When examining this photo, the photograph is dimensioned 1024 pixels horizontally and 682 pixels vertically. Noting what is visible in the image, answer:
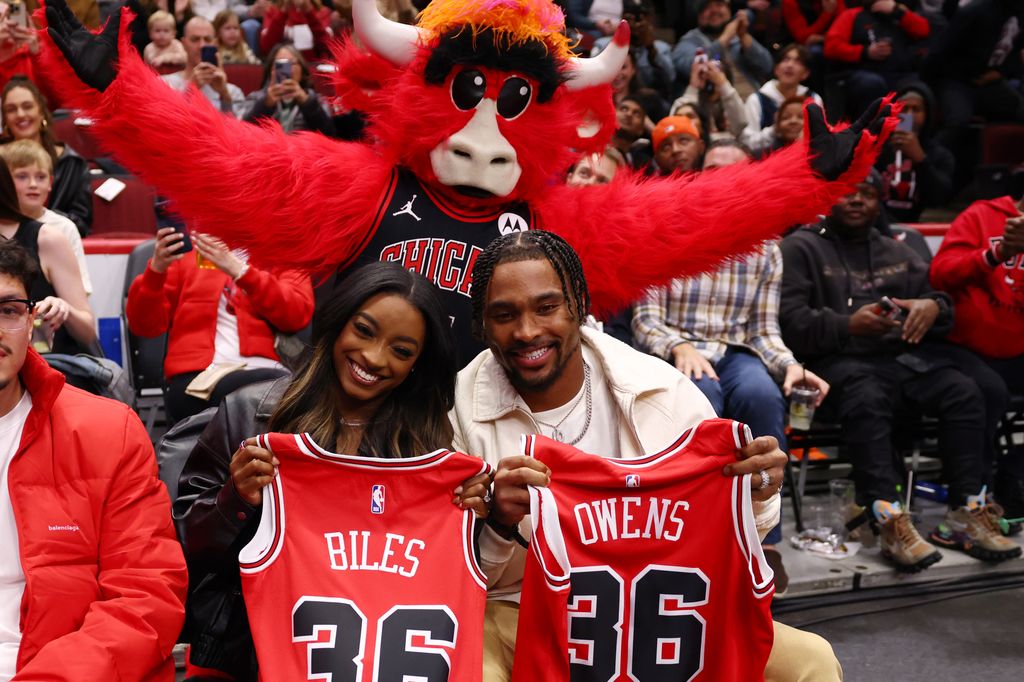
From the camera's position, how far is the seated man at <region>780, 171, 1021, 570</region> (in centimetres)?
462

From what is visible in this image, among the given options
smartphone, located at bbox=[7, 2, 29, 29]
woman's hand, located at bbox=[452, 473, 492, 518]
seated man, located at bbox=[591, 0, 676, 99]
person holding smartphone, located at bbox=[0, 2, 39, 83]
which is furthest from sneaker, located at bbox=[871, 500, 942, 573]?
smartphone, located at bbox=[7, 2, 29, 29]

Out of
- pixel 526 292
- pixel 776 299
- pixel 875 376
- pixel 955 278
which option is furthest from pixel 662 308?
pixel 526 292

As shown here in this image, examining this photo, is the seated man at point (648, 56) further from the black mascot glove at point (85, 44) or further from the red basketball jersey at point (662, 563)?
the red basketball jersey at point (662, 563)

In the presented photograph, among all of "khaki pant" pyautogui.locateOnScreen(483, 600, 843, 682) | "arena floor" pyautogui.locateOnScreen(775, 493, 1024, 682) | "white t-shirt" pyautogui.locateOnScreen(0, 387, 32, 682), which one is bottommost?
"arena floor" pyautogui.locateOnScreen(775, 493, 1024, 682)

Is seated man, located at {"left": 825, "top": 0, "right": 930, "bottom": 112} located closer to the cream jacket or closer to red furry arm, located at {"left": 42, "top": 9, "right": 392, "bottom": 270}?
red furry arm, located at {"left": 42, "top": 9, "right": 392, "bottom": 270}

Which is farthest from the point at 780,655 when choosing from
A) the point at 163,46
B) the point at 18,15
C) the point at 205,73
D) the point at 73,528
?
the point at 163,46

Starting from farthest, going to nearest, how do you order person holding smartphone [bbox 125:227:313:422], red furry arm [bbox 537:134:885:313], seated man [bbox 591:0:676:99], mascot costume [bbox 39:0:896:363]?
1. seated man [bbox 591:0:676:99]
2. person holding smartphone [bbox 125:227:313:422]
3. red furry arm [bbox 537:134:885:313]
4. mascot costume [bbox 39:0:896:363]

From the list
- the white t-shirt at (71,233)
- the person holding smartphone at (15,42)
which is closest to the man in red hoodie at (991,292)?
the white t-shirt at (71,233)

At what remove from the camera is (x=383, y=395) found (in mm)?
2484

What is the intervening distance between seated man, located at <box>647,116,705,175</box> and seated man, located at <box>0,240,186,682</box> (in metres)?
3.40

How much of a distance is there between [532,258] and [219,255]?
5.41ft

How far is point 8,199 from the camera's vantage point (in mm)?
3650

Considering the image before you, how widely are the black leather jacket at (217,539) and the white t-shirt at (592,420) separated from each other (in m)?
0.59

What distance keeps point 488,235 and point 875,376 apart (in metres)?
2.22
